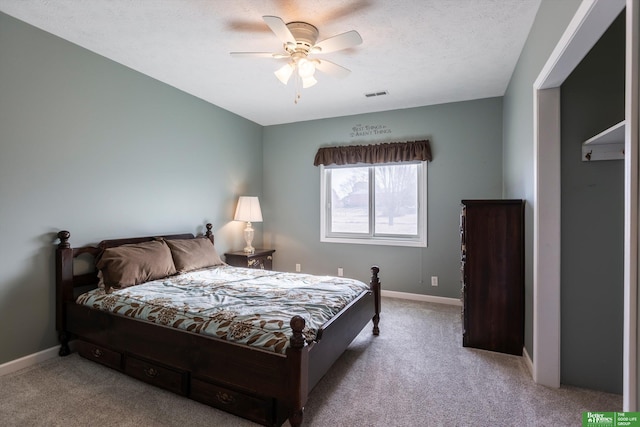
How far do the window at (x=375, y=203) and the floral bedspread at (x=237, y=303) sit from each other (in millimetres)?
1753

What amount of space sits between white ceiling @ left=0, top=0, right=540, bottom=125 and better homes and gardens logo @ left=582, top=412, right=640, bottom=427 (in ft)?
8.05

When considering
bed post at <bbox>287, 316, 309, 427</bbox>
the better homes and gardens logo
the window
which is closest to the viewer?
the better homes and gardens logo

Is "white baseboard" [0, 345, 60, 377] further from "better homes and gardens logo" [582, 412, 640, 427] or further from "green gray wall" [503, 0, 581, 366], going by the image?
"green gray wall" [503, 0, 581, 366]

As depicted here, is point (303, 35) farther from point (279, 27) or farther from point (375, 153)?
point (375, 153)

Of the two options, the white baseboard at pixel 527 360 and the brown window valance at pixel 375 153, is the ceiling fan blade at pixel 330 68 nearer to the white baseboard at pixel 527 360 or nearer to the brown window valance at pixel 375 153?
the brown window valance at pixel 375 153

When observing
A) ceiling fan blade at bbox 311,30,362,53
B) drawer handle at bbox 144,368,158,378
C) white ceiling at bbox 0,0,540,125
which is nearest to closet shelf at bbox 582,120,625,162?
white ceiling at bbox 0,0,540,125

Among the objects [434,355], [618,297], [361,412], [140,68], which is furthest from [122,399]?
[618,297]

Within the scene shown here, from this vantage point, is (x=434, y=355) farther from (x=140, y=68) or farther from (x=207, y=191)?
(x=140, y=68)

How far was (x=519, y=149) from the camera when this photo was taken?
2879 mm

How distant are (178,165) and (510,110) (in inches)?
151

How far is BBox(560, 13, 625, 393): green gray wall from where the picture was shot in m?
2.03

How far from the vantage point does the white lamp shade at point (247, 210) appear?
14.6ft

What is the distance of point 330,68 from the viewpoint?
8.67 ft

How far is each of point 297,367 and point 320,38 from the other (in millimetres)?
2497
